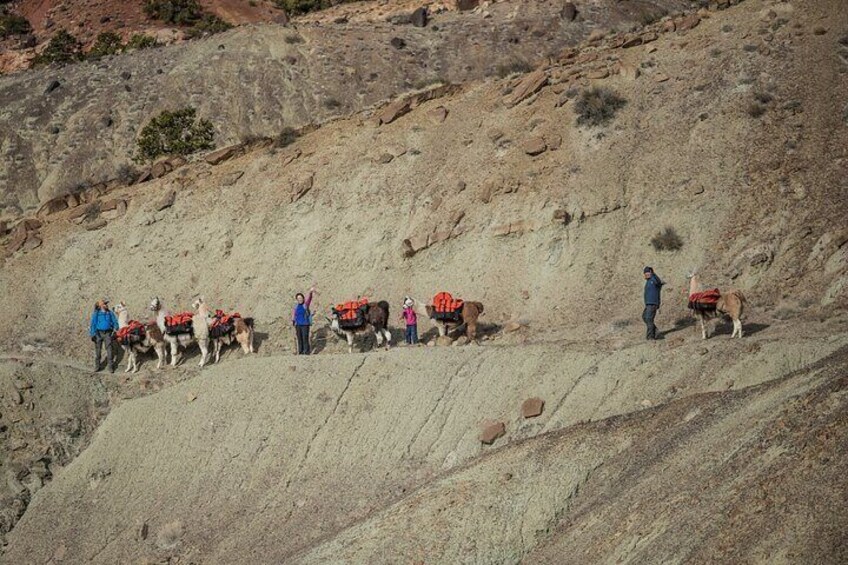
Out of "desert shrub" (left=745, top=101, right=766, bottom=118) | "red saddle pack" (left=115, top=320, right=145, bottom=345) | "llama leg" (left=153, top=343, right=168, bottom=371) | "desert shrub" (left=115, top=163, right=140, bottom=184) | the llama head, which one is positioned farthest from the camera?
"desert shrub" (left=115, top=163, right=140, bottom=184)

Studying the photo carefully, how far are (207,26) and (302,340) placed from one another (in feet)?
110

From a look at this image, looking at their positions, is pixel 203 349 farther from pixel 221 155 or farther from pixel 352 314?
pixel 221 155

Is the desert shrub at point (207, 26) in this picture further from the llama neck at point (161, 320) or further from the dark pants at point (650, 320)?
the dark pants at point (650, 320)

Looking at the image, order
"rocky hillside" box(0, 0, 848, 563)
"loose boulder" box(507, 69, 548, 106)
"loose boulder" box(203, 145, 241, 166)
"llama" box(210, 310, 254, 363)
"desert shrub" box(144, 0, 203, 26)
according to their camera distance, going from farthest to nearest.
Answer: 1. "desert shrub" box(144, 0, 203, 26)
2. "loose boulder" box(203, 145, 241, 166)
3. "loose boulder" box(507, 69, 548, 106)
4. "llama" box(210, 310, 254, 363)
5. "rocky hillside" box(0, 0, 848, 563)

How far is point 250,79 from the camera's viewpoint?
133 feet

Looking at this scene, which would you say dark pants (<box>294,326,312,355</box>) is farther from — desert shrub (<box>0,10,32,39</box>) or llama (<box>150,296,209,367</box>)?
desert shrub (<box>0,10,32,39</box>)

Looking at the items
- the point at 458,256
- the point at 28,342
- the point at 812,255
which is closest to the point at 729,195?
the point at 812,255

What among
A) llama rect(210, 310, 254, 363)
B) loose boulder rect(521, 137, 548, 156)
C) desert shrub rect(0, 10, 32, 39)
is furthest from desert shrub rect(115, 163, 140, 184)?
desert shrub rect(0, 10, 32, 39)

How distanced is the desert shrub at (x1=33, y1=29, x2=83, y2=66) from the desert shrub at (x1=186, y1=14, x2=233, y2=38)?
530 cm

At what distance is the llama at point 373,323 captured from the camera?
80.5ft

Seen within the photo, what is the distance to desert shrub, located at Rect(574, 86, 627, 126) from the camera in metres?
30.8

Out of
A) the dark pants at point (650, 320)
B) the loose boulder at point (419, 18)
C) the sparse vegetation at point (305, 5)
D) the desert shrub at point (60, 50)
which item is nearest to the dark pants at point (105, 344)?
the dark pants at point (650, 320)

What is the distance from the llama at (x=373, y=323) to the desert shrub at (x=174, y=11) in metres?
35.8

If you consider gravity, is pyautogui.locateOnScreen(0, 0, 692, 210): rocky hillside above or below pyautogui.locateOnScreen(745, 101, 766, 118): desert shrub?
above
